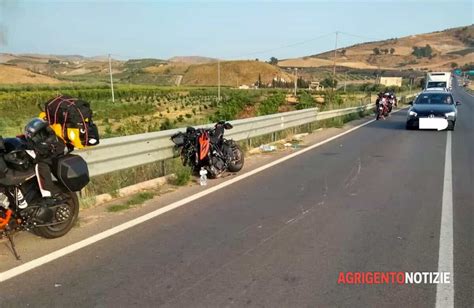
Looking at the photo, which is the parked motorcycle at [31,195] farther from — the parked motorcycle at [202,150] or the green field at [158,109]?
the green field at [158,109]

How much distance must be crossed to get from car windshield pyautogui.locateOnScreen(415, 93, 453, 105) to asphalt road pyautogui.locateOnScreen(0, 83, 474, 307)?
11.3 m

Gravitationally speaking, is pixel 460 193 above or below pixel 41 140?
below

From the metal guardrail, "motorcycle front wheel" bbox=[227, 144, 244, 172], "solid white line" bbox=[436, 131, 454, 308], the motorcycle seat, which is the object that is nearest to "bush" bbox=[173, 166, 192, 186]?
the metal guardrail

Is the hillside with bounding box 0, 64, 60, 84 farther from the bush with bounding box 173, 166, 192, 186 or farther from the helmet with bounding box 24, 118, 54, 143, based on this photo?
the helmet with bounding box 24, 118, 54, 143

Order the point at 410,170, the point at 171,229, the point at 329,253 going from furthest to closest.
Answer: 1. the point at 410,170
2. the point at 171,229
3. the point at 329,253

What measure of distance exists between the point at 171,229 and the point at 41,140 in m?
1.80

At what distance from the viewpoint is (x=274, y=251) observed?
5.09m

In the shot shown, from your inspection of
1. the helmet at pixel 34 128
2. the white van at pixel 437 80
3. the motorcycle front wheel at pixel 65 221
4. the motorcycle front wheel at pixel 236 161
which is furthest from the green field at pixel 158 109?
the helmet at pixel 34 128

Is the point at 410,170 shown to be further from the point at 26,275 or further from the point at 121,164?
the point at 26,275

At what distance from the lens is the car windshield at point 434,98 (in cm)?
1916

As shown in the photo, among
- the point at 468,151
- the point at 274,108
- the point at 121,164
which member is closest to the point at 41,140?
the point at 121,164

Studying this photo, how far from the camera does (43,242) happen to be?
5.34 metres

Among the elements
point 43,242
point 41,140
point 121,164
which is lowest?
point 43,242

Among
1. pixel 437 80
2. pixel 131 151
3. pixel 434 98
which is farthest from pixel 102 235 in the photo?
pixel 437 80
